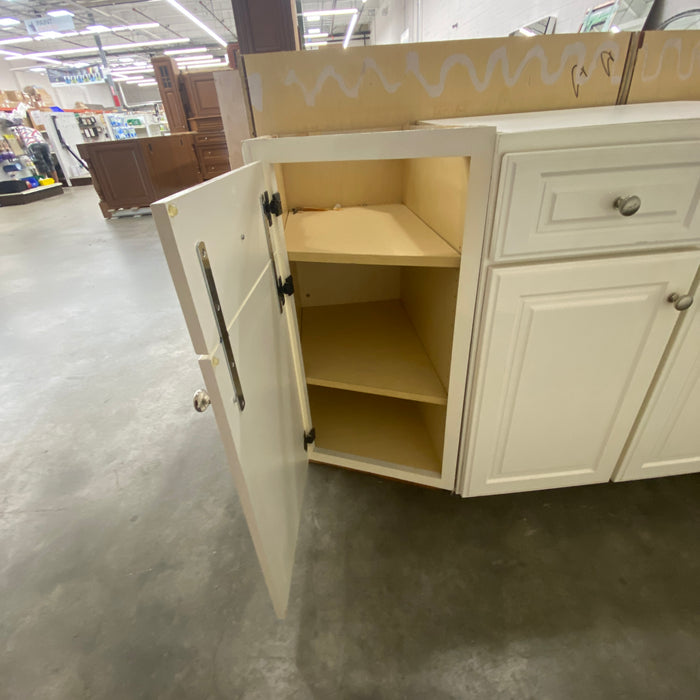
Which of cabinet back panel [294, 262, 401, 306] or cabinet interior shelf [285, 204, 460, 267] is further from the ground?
cabinet interior shelf [285, 204, 460, 267]

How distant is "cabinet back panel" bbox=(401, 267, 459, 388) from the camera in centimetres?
87

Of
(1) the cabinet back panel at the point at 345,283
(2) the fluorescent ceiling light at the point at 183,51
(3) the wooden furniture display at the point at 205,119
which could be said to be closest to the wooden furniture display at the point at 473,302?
(1) the cabinet back panel at the point at 345,283

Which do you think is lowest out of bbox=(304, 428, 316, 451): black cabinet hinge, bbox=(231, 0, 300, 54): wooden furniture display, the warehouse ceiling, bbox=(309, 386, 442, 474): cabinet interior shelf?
bbox=(309, 386, 442, 474): cabinet interior shelf

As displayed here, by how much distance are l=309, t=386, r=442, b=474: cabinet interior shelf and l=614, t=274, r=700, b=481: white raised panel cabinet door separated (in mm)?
500

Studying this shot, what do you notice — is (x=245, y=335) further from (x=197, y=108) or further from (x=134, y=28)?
(x=134, y=28)

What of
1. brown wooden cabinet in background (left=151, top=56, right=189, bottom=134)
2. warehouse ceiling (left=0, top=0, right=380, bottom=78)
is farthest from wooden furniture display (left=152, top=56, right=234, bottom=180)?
warehouse ceiling (left=0, top=0, right=380, bottom=78)

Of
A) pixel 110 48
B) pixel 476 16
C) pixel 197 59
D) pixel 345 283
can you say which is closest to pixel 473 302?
pixel 345 283

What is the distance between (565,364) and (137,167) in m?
5.48

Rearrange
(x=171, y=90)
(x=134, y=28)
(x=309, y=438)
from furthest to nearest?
(x=134, y=28) → (x=171, y=90) → (x=309, y=438)

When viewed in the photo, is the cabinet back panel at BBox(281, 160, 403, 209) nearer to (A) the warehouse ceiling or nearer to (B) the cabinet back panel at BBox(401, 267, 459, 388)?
(B) the cabinet back panel at BBox(401, 267, 459, 388)

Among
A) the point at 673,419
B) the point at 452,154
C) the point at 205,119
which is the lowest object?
the point at 673,419

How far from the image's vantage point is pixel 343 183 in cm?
121

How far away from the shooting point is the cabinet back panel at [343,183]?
46.8 inches

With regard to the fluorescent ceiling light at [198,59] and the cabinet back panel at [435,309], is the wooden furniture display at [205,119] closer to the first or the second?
the cabinet back panel at [435,309]
